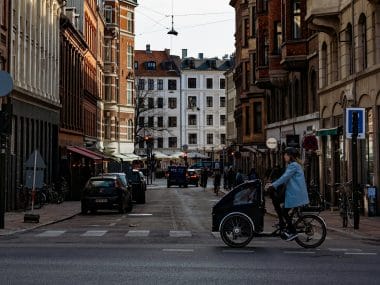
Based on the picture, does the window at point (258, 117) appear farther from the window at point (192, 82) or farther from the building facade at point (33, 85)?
the window at point (192, 82)

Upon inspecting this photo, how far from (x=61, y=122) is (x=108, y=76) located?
112 ft

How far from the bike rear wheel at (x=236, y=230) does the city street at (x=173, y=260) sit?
9.3 inches

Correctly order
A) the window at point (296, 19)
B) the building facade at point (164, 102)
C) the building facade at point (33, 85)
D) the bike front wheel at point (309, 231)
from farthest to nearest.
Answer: the building facade at point (164, 102) < the window at point (296, 19) < the building facade at point (33, 85) < the bike front wheel at point (309, 231)

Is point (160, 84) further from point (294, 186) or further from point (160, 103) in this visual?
point (294, 186)

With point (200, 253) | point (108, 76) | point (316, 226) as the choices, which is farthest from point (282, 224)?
point (108, 76)

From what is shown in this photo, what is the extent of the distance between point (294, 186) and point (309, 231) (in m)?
0.94

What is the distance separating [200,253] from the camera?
46.1 ft

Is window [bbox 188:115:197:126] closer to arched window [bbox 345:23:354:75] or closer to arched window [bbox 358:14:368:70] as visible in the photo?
arched window [bbox 345:23:354:75]

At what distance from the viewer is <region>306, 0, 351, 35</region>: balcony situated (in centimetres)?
3203

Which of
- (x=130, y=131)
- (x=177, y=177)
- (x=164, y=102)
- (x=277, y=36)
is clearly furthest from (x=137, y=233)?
(x=164, y=102)

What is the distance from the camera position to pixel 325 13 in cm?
3222

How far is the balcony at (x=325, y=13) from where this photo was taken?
32031 millimetres

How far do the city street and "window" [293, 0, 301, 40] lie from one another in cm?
2292

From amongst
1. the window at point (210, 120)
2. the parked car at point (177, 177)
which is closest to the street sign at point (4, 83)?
the parked car at point (177, 177)
